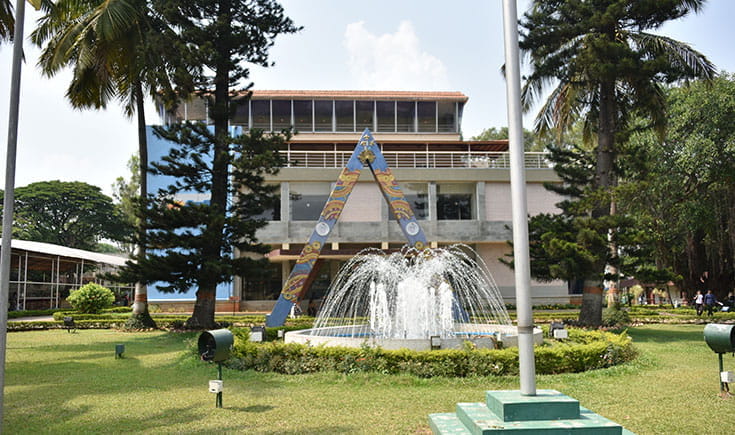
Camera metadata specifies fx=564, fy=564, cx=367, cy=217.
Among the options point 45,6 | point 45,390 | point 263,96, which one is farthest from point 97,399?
point 263,96

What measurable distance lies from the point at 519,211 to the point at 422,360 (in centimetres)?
439

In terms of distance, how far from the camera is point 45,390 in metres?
8.00

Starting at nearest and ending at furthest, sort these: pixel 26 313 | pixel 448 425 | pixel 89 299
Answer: pixel 448 425 → pixel 89 299 → pixel 26 313

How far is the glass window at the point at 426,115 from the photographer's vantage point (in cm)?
3228

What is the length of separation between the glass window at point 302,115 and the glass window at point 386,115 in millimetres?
3939

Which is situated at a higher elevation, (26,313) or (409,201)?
(409,201)

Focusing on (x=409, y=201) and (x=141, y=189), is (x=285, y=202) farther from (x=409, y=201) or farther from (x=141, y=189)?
(x=141, y=189)

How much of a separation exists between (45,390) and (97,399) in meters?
1.25

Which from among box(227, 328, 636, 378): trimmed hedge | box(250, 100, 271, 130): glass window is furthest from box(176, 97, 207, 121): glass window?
box(227, 328, 636, 378): trimmed hedge

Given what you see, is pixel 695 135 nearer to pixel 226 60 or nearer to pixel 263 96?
pixel 226 60

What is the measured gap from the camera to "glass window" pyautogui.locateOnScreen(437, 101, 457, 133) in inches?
1280

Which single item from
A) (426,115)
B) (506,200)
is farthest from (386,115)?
(506,200)

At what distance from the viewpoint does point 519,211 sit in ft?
15.3

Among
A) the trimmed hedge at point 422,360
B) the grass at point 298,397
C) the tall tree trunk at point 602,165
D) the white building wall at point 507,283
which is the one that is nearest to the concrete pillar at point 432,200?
the white building wall at point 507,283
